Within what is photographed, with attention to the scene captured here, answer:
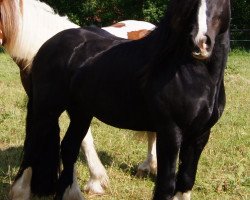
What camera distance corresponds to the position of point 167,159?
2.63 metres

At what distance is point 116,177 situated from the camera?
4492mm

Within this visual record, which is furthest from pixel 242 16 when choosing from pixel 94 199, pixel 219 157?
pixel 94 199

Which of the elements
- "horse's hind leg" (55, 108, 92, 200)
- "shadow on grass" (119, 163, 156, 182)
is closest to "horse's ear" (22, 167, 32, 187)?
"horse's hind leg" (55, 108, 92, 200)

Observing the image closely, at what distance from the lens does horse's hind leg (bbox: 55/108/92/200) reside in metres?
3.59

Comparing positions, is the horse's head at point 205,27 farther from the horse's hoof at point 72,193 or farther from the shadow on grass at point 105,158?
the shadow on grass at point 105,158

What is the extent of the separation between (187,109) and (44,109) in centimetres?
129

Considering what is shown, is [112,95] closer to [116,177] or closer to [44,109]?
[44,109]

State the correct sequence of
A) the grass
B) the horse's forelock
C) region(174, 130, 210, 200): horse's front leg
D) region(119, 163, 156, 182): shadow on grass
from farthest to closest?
region(119, 163, 156, 182): shadow on grass < the grass < the horse's forelock < region(174, 130, 210, 200): horse's front leg

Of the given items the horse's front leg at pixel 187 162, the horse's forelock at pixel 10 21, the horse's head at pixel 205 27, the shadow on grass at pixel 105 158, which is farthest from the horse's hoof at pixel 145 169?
the horse's head at pixel 205 27

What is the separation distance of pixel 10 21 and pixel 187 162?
78.7 inches

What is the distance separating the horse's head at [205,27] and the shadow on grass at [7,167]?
245 cm

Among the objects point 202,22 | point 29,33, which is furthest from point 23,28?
point 202,22

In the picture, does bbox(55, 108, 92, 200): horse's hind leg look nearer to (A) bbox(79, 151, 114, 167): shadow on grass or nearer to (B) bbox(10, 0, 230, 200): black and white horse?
(B) bbox(10, 0, 230, 200): black and white horse

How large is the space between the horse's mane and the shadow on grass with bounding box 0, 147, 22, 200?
3.90 feet
